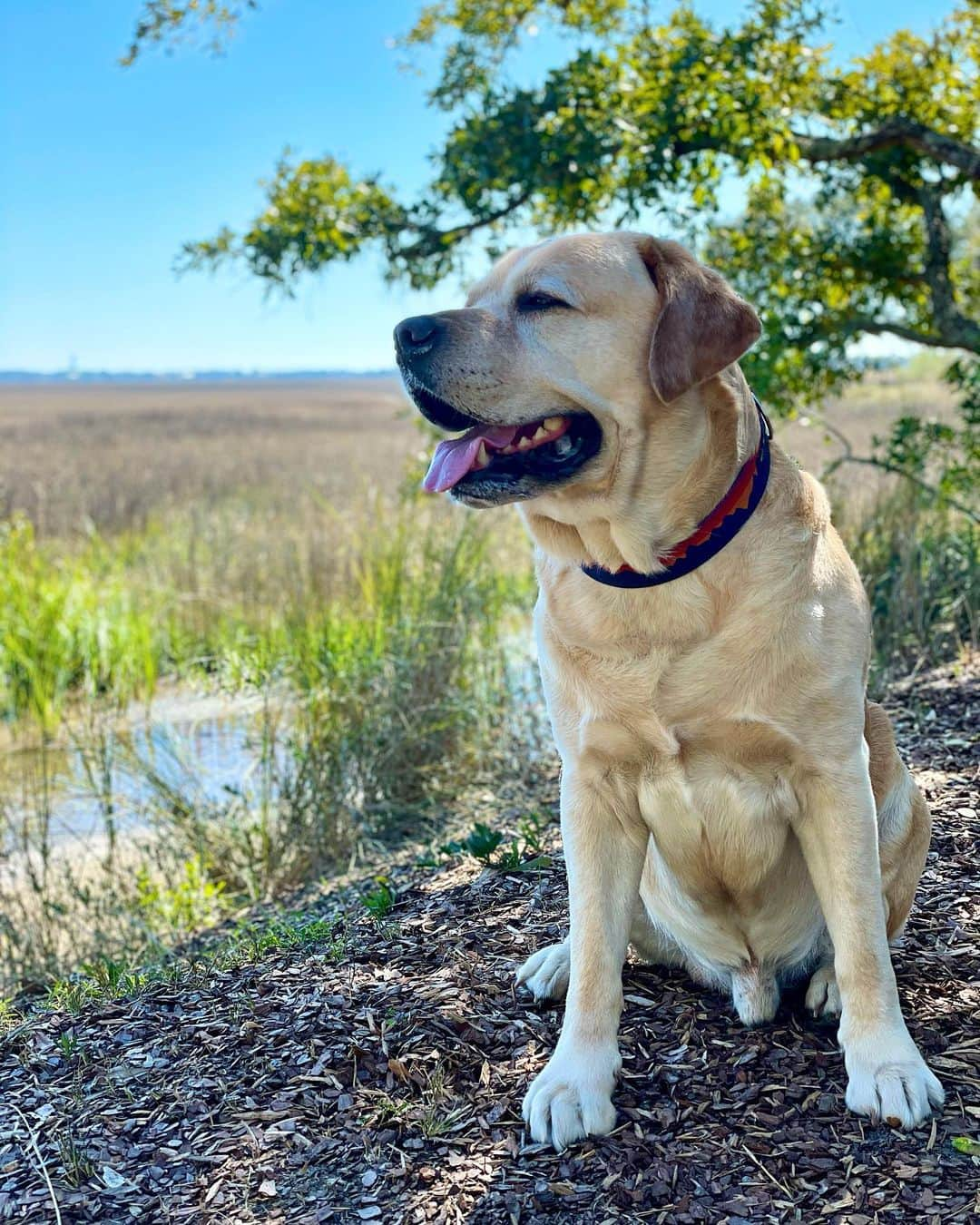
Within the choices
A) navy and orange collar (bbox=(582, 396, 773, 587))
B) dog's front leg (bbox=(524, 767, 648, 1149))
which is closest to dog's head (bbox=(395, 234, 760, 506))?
navy and orange collar (bbox=(582, 396, 773, 587))

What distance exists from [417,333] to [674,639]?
34.0 inches

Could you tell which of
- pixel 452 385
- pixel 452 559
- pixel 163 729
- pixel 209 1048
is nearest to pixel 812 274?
pixel 452 559

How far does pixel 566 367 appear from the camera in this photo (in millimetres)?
2807

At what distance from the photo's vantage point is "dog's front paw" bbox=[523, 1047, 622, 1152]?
262 centimetres

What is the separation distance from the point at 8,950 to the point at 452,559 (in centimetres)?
271

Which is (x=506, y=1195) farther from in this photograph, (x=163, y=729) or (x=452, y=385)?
(x=163, y=729)

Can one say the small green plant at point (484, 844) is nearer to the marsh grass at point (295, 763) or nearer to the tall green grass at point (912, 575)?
the marsh grass at point (295, 763)

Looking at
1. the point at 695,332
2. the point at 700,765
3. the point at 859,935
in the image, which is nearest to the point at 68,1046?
the point at 700,765

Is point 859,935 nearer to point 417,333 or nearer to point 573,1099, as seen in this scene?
point 573,1099

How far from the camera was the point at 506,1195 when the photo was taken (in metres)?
2.50

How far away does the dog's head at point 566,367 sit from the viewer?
9.00 ft

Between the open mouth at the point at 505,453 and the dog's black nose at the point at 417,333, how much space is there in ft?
0.25

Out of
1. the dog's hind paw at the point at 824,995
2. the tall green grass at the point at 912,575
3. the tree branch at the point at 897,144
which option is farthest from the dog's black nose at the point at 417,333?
the tree branch at the point at 897,144

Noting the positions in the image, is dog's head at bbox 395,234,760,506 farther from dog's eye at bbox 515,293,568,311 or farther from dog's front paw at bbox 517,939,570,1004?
dog's front paw at bbox 517,939,570,1004
